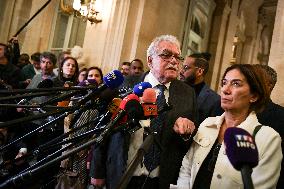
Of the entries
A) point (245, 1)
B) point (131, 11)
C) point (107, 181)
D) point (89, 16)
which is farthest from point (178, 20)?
point (107, 181)

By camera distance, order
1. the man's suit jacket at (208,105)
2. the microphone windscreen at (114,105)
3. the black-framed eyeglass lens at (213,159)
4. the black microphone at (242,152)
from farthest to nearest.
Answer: the man's suit jacket at (208,105) → the black-framed eyeglass lens at (213,159) → the microphone windscreen at (114,105) → the black microphone at (242,152)

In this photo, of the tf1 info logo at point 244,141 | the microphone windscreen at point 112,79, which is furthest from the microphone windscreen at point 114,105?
the tf1 info logo at point 244,141

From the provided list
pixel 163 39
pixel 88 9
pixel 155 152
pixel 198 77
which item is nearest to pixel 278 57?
pixel 198 77

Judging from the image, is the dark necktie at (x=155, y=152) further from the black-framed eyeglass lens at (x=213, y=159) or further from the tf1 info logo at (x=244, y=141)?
the tf1 info logo at (x=244, y=141)

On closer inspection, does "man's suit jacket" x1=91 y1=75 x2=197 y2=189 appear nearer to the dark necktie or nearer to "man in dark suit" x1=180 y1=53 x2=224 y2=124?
the dark necktie

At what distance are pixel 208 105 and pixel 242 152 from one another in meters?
2.42

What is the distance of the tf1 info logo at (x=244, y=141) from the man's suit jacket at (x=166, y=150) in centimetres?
130

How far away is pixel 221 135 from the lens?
98.8 inches

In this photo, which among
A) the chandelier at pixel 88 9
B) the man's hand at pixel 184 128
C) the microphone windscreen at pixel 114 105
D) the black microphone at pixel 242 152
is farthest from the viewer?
the chandelier at pixel 88 9

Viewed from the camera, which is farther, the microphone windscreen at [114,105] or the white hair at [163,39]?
the white hair at [163,39]

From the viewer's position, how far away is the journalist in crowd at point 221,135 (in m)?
2.22

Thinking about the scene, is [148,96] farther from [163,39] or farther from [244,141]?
[163,39]

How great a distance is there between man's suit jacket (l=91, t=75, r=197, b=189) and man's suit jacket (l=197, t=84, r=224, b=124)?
21.3 inches

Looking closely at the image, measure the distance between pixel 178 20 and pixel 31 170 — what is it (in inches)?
323
